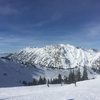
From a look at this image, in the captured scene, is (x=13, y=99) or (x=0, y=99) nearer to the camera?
(x=13, y=99)

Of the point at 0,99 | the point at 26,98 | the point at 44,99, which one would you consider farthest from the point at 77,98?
the point at 0,99

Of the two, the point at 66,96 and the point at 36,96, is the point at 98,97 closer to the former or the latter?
the point at 66,96

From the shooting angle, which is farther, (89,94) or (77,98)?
(89,94)

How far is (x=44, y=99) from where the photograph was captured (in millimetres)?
33906

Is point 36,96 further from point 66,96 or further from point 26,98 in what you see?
point 66,96

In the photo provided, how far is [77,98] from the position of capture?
34.4 m

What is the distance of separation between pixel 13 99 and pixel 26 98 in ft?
6.76

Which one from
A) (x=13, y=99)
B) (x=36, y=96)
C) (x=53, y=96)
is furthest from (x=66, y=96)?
(x=13, y=99)

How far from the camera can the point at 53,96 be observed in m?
35.8

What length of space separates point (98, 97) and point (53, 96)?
290 inches

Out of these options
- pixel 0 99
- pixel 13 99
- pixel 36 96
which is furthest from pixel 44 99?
pixel 0 99

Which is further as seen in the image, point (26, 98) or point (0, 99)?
point (0, 99)

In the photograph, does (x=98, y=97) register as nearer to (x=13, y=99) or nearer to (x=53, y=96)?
(x=53, y=96)

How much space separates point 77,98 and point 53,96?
4.09 meters
